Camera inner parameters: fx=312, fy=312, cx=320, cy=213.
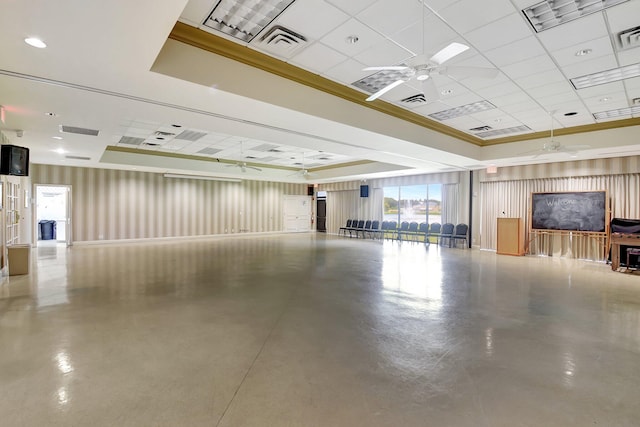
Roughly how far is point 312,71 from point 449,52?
7.92 ft

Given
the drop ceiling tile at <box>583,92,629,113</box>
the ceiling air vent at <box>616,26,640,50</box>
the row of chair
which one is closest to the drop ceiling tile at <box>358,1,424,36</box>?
the ceiling air vent at <box>616,26,640,50</box>

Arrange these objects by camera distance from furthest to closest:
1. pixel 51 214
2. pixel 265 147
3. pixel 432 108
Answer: pixel 51 214
pixel 265 147
pixel 432 108

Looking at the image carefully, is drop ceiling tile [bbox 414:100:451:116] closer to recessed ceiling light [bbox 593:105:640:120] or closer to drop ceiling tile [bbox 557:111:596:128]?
drop ceiling tile [bbox 557:111:596:128]

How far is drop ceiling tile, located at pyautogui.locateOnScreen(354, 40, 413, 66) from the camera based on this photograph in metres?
4.06

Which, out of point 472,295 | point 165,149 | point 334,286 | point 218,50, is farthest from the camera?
point 165,149

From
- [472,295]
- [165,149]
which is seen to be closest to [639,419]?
[472,295]

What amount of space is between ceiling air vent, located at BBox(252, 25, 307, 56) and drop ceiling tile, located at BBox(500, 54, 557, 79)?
305 centimetres

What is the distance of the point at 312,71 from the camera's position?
191 inches

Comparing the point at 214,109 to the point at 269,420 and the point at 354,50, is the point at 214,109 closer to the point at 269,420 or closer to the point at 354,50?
the point at 354,50

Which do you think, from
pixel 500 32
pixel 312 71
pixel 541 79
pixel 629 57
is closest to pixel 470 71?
pixel 500 32

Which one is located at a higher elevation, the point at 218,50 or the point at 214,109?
the point at 218,50

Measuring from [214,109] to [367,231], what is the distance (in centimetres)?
1077

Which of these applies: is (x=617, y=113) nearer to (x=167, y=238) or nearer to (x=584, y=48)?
(x=584, y=48)

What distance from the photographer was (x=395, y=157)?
370 inches
